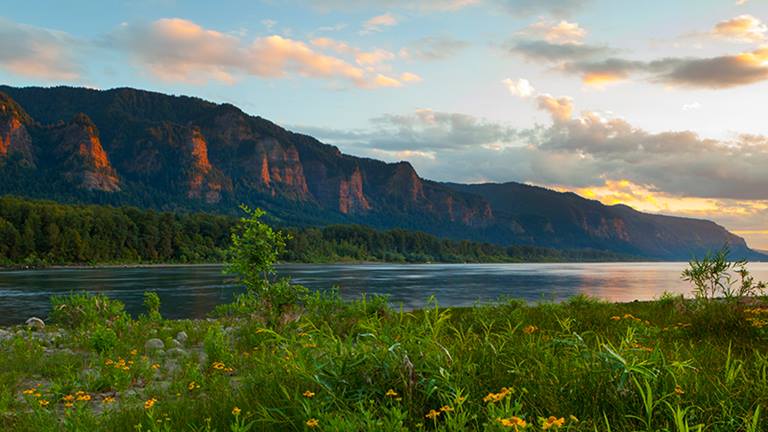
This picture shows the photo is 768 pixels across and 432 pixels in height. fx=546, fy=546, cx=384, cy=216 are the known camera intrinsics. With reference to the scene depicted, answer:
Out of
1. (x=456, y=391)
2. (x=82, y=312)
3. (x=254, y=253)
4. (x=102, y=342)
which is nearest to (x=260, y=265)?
→ (x=254, y=253)

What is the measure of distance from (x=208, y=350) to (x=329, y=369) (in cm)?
727

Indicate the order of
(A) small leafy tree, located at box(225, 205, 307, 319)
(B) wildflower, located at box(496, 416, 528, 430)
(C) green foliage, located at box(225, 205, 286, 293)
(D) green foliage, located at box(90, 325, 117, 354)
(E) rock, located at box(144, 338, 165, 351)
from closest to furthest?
(B) wildflower, located at box(496, 416, 528, 430), (D) green foliage, located at box(90, 325, 117, 354), (E) rock, located at box(144, 338, 165, 351), (A) small leafy tree, located at box(225, 205, 307, 319), (C) green foliage, located at box(225, 205, 286, 293)

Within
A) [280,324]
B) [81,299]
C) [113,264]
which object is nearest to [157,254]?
[113,264]

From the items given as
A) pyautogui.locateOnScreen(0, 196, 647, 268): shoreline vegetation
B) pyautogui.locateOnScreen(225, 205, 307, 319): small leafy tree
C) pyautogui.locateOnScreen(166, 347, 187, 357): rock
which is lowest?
pyautogui.locateOnScreen(0, 196, 647, 268): shoreline vegetation

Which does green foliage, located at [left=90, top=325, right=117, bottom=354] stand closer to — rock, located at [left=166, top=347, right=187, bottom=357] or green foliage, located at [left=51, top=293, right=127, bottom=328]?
rock, located at [left=166, top=347, right=187, bottom=357]

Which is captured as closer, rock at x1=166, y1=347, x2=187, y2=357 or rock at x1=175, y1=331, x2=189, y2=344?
rock at x1=166, y1=347, x2=187, y2=357

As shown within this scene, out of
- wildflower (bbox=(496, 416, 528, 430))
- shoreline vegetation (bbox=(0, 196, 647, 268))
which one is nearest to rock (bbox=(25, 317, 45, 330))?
wildflower (bbox=(496, 416, 528, 430))

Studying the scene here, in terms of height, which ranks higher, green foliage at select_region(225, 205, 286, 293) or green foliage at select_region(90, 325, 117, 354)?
green foliage at select_region(225, 205, 286, 293)

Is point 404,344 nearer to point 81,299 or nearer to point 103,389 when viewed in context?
point 103,389

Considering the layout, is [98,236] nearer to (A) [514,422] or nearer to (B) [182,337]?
(B) [182,337]

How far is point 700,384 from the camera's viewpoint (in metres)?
4.85

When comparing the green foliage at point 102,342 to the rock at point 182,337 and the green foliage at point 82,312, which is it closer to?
the rock at point 182,337

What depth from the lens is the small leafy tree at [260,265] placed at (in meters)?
15.7

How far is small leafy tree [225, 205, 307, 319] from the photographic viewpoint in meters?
15.7
